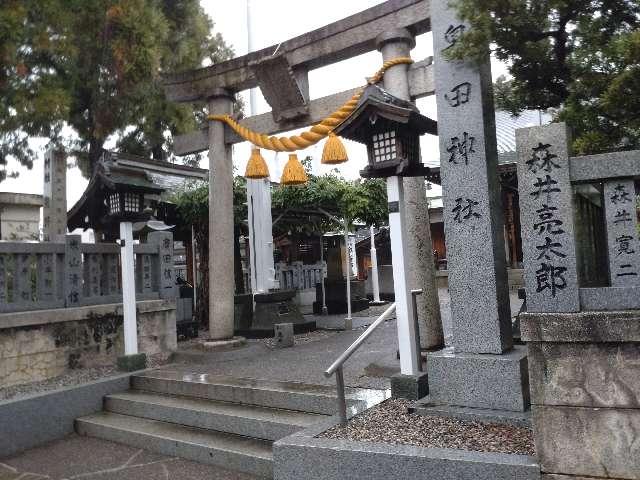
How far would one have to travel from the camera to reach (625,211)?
3303mm

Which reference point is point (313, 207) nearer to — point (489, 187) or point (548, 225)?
point (489, 187)

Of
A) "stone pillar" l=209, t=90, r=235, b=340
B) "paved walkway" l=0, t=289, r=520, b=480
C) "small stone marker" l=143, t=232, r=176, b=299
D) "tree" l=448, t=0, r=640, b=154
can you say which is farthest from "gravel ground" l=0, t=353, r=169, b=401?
"tree" l=448, t=0, r=640, b=154

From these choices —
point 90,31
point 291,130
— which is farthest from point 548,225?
point 90,31

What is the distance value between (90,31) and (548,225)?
1445 cm

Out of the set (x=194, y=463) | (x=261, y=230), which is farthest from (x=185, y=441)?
(x=261, y=230)

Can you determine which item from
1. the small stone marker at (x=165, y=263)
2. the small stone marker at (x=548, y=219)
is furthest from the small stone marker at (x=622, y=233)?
the small stone marker at (x=165, y=263)

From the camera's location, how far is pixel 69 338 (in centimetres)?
812

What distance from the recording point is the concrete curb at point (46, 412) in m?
6.41

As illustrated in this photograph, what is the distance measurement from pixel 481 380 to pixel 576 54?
298 cm

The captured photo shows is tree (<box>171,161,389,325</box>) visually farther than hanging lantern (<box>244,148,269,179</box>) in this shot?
Yes

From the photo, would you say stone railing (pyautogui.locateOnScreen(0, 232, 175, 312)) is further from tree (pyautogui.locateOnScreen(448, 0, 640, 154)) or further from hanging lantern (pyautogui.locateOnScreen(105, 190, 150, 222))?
tree (pyautogui.locateOnScreen(448, 0, 640, 154))

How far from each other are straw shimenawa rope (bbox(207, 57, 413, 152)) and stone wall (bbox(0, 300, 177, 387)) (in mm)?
3655

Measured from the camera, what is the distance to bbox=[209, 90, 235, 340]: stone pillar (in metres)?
9.48

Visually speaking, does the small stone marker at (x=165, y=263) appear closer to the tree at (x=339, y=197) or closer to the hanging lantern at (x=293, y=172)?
the hanging lantern at (x=293, y=172)
